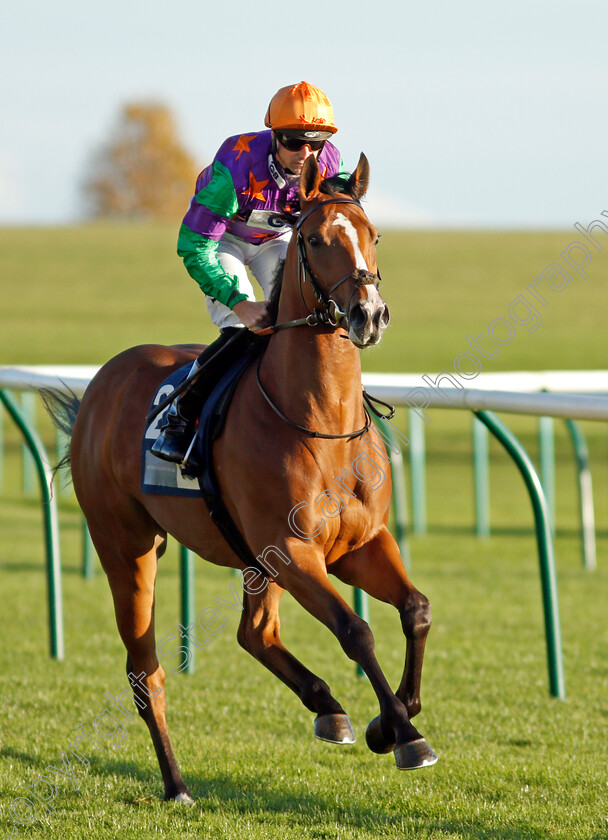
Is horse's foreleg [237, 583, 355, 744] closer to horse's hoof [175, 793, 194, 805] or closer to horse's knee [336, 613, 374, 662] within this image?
horse's knee [336, 613, 374, 662]

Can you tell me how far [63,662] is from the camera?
632 centimetres

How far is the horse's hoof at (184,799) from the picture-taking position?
3.97 m

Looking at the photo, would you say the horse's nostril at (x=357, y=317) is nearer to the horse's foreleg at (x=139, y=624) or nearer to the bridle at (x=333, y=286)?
the bridle at (x=333, y=286)

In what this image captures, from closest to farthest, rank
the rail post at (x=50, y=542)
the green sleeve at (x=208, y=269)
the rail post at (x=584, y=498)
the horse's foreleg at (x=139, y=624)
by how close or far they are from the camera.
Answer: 1. the green sleeve at (x=208, y=269)
2. the horse's foreleg at (x=139, y=624)
3. the rail post at (x=50, y=542)
4. the rail post at (x=584, y=498)

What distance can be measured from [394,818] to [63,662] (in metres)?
3.09

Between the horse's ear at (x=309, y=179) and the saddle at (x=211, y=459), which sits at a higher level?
the horse's ear at (x=309, y=179)

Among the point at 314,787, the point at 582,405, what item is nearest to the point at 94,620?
the point at 314,787

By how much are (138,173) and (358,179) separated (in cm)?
6837

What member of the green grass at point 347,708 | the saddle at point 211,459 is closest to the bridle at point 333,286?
the saddle at point 211,459

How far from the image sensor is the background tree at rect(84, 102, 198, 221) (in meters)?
69.1

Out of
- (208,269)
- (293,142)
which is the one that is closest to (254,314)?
(208,269)

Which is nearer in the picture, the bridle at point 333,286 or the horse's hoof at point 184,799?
the bridle at point 333,286

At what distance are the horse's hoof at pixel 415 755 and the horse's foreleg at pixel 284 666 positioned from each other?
29 centimetres

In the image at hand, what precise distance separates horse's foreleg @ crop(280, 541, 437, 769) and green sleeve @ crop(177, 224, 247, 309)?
948mm
